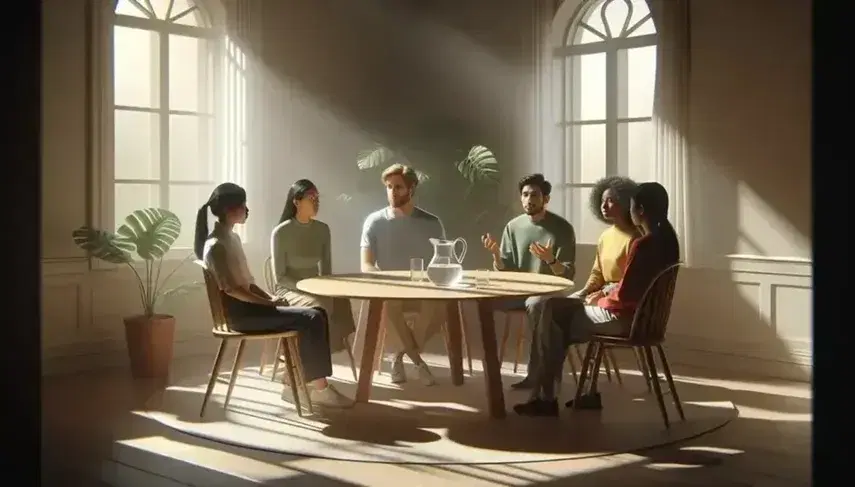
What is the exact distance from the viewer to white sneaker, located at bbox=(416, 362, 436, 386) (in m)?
4.89

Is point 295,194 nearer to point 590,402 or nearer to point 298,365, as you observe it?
point 298,365

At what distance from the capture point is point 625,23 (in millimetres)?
6059

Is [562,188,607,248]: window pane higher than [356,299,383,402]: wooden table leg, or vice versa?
[562,188,607,248]: window pane

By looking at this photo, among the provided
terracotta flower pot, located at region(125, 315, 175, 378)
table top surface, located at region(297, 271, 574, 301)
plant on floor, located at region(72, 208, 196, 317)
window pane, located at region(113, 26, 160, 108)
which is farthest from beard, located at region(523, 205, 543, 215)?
window pane, located at region(113, 26, 160, 108)

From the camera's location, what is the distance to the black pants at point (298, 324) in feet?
13.5

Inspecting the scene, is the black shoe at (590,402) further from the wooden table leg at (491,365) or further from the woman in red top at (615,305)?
the wooden table leg at (491,365)

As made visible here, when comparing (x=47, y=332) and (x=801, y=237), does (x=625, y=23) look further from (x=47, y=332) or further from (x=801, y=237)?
(x=47, y=332)

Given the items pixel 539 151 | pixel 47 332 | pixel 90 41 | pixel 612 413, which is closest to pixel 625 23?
pixel 539 151

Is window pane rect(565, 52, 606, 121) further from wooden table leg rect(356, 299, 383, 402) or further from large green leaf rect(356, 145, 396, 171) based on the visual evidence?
wooden table leg rect(356, 299, 383, 402)

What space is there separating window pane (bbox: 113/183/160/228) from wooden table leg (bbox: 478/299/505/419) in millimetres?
2653

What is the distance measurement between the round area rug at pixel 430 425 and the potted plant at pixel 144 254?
0.47 meters

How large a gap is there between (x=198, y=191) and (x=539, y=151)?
7.46ft

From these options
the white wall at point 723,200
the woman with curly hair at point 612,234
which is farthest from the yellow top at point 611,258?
the white wall at point 723,200

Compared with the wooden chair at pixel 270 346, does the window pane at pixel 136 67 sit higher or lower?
higher
